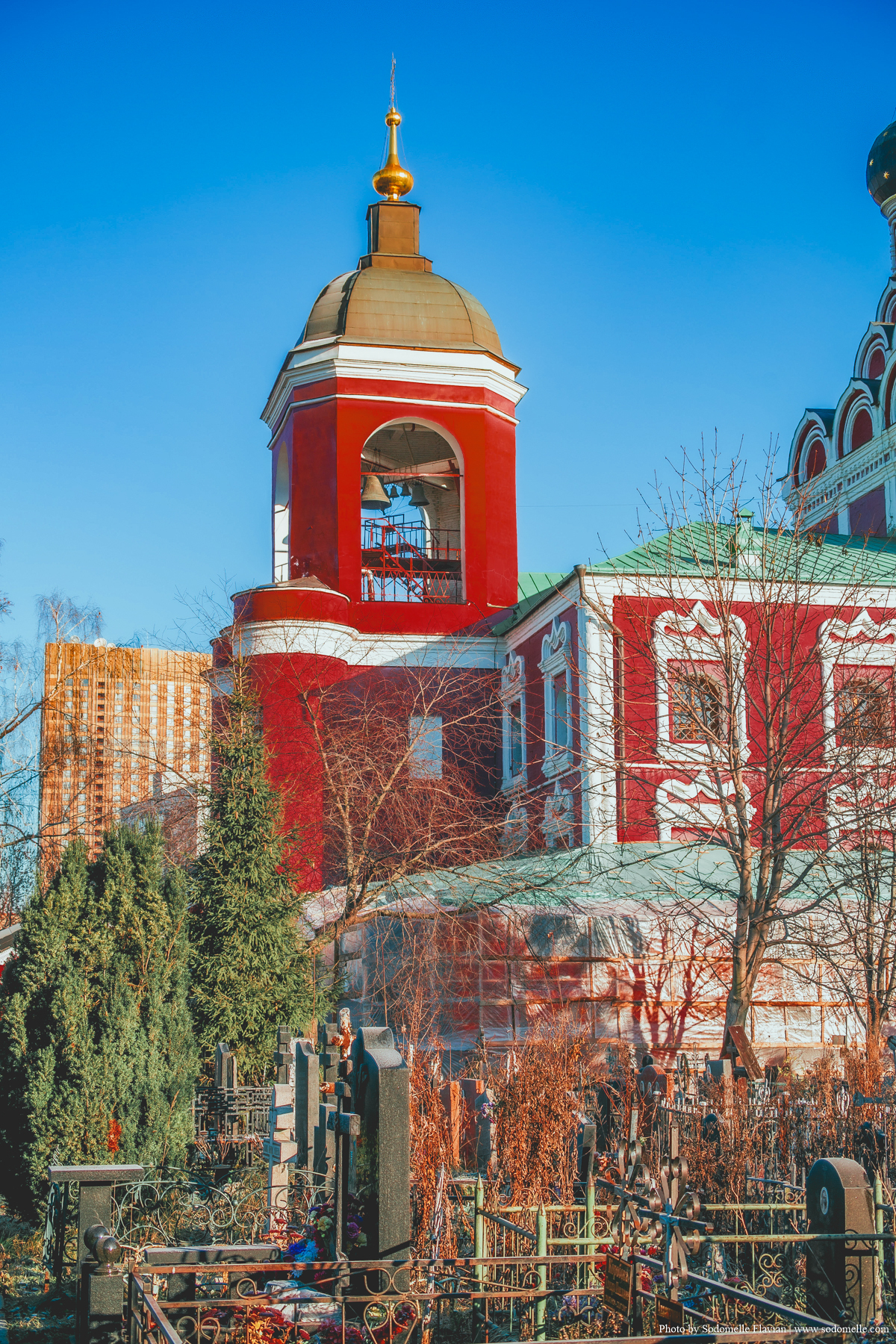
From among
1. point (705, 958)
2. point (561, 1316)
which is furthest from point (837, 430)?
point (561, 1316)

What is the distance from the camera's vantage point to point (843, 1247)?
6395 millimetres

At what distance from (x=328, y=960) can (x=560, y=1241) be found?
40.6 ft

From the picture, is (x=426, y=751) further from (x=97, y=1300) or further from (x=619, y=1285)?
(x=619, y=1285)

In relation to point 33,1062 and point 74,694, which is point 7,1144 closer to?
point 33,1062

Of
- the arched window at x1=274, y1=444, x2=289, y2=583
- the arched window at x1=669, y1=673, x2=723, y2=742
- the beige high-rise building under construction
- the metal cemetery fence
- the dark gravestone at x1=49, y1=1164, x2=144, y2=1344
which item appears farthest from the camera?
the arched window at x1=274, y1=444, x2=289, y2=583

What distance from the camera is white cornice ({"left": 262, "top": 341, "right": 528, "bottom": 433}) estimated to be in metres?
25.0

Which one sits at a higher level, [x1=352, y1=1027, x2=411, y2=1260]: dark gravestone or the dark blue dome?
the dark blue dome

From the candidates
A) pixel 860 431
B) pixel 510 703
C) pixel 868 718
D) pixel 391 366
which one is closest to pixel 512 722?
pixel 510 703

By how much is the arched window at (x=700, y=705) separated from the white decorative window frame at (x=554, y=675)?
323cm

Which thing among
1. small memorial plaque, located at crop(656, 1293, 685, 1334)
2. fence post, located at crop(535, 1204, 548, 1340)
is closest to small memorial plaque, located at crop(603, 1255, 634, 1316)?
small memorial plaque, located at crop(656, 1293, 685, 1334)

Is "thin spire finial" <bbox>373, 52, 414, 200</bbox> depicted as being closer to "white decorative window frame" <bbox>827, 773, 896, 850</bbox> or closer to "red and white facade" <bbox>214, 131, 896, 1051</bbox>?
"red and white facade" <bbox>214, 131, 896, 1051</bbox>

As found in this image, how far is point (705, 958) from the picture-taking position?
17344 mm

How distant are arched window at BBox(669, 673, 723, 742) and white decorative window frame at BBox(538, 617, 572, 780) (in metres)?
3.23

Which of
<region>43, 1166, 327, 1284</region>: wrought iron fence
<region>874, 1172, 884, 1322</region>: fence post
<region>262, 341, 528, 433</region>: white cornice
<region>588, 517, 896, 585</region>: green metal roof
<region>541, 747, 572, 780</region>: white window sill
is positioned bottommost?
<region>43, 1166, 327, 1284</region>: wrought iron fence
